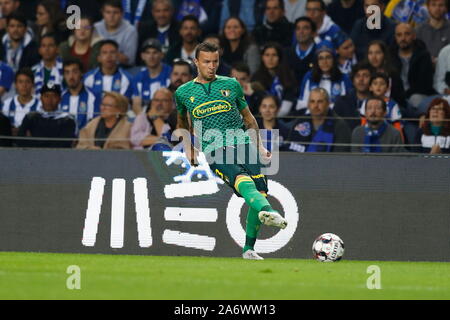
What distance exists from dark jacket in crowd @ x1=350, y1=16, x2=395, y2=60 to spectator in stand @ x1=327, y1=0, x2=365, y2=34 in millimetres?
258

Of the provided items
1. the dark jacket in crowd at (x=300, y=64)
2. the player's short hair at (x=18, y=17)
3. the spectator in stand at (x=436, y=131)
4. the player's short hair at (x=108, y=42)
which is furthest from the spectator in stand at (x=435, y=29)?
the player's short hair at (x=18, y=17)

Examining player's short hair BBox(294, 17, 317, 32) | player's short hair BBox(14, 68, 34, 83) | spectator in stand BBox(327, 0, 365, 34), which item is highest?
spectator in stand BBox(327, 0, 365, 34)

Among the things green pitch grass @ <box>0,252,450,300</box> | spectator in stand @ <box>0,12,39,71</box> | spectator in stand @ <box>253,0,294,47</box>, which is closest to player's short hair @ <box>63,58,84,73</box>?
spectator in stand @ <box>0,12,39,71</box>

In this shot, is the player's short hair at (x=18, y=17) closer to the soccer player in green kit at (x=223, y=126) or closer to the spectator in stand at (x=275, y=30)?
the spectator in stand at (x=275, y=30)

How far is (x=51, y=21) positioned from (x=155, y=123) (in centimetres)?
432

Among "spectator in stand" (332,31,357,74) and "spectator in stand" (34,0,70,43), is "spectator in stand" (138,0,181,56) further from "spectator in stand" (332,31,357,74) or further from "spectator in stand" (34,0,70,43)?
"spectator in stand" (332,31,357,74)

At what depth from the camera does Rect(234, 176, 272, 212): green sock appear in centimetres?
1168

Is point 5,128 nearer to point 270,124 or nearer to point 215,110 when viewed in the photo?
point 270,124

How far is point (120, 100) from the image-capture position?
16172 mm

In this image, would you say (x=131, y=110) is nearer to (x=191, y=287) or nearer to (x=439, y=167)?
(x=439, y=167)
